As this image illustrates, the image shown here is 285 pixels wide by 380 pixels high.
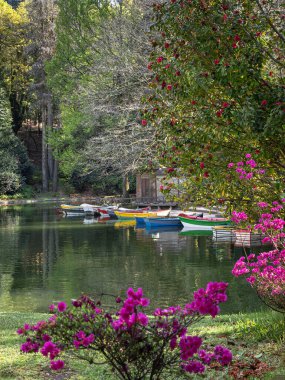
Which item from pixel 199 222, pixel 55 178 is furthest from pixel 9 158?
pixel 199 222

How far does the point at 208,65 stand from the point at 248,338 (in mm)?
3662

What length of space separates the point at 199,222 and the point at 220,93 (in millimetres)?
26021

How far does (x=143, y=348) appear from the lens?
439 cm

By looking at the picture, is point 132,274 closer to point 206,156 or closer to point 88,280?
point 88,280

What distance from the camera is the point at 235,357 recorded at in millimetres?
6699

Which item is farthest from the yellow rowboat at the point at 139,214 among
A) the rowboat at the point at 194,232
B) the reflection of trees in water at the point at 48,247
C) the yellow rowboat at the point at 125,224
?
the reflection of trees in water at the point at 48,247

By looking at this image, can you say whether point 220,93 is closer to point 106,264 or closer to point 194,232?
point 106,264

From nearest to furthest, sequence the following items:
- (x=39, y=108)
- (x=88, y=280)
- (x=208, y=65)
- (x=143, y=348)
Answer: (x=143, y=348) < (x=208, y=65) < (x=88, y=280) < (x=39, y=108)

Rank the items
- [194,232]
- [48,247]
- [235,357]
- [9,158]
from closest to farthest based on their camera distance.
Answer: [235,357]
[48,247]
[194,232]
[9,158]

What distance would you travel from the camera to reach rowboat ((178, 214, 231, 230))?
3375cm

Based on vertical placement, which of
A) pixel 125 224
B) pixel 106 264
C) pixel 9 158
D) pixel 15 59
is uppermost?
pixel 15 59

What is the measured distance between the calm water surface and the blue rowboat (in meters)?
1.20

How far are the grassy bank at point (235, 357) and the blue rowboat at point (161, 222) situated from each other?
88.1 feet

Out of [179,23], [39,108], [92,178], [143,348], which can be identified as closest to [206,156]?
[179,23]
